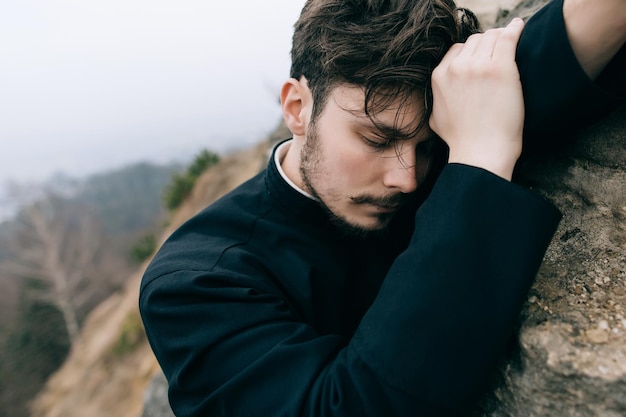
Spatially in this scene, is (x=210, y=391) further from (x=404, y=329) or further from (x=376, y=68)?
(x=376, y=68)

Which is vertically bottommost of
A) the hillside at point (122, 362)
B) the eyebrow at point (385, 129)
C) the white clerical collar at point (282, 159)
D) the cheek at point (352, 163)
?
the hillside at point (122, 362)

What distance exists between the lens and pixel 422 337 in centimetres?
105

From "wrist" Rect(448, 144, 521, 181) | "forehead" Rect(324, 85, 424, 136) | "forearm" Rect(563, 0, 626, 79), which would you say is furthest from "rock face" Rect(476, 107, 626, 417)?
"forehead" Rect(324, 85, 424, 136)

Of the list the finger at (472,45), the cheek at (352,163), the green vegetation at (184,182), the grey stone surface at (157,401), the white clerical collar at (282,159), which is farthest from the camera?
the green vegetation at (184,182)

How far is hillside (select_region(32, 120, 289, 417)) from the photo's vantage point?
10930 mm

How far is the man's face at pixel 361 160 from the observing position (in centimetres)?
161

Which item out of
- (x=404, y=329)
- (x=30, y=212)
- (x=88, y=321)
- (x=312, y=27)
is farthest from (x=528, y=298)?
(x=30, y=212)

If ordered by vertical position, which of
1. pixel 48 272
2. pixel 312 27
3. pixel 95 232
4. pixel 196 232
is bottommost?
pixel 95 232

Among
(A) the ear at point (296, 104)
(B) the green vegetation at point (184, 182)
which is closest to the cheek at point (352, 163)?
(A) the ear at point (296, 104)

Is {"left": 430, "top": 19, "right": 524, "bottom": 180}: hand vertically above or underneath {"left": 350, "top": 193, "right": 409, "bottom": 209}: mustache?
above

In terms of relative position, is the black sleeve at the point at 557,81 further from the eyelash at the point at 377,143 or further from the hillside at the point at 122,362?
the hillside at the point at 122,362

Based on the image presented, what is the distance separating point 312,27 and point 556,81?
1026 millimetres

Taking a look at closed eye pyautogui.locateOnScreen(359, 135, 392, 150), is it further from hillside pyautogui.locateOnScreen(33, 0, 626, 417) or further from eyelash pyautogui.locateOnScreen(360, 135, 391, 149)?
hillside pyautogui.locateOnScreen(33, 0, 626, 417)

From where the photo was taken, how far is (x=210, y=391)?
1.35 m
